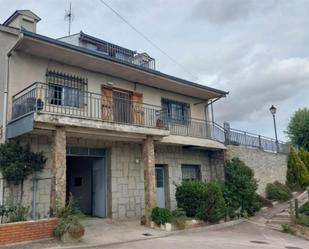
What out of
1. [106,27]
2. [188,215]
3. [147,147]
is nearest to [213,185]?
[188,215]

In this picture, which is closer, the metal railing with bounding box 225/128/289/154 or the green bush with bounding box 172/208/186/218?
the green bush with bounding box 172/208/186/218

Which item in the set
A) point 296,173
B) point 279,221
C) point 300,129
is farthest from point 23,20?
point 300,129

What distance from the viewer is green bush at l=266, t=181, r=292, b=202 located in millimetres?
20484

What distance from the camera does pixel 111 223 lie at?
1335cm

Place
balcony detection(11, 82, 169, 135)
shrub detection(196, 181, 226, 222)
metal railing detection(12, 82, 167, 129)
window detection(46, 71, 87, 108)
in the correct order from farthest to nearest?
shrub detection(196, 181, 226, 222) → window detection(46, 71, 87, 108) → metal railing detection(12, 82, 167, 129) → balcony detection(11, 82, 169, 135)

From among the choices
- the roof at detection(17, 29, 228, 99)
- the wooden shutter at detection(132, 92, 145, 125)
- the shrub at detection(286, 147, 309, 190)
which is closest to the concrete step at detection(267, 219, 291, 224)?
the shrub at detection(286, 147, 309, 190)

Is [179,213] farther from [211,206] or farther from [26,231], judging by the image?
[26,231]

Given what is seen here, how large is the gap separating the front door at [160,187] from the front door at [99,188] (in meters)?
3.01

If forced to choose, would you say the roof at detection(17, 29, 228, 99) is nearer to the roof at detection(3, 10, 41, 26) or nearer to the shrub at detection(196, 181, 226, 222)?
the roof at detection(3, 10, 41, 26)

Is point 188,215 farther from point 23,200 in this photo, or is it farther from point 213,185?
point 23,200

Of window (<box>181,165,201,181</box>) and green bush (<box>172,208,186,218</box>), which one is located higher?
window (<box>181,165,201,181</box>)

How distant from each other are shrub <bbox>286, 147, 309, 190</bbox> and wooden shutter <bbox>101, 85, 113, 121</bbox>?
45.8ft

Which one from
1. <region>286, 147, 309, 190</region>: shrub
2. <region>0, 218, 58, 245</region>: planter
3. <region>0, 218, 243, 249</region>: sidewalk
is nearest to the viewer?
<region>0, 218, 58, 245</region>: planter

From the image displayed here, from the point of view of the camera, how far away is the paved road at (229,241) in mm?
10234
